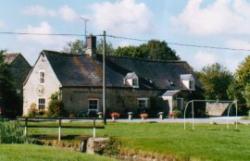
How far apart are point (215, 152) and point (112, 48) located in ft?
303

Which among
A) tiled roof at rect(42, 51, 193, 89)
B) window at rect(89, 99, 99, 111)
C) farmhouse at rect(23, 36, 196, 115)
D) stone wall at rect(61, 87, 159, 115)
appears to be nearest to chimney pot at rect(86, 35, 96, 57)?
farmhouse at rect(23, 36, 196, 115)

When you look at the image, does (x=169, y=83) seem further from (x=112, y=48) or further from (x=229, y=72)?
(x=112, y=48)

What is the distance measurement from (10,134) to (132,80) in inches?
1705

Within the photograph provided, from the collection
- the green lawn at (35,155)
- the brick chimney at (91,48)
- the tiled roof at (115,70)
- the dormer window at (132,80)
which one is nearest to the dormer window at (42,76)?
the tiled roof at (115,70)

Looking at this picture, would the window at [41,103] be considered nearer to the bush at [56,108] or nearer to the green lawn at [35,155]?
the bush at [56,108]

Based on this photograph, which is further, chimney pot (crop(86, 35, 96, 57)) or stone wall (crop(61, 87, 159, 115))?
chimney pot (crop(86, 35, 96, 57))

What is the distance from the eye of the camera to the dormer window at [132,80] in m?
70.1

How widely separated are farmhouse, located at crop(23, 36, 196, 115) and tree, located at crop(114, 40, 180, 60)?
27914 mm

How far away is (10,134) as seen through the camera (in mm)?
27312

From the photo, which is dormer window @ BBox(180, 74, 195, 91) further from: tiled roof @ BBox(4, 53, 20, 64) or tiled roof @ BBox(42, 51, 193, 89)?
tiled roof @ BBox(4, 53, 20, 64)

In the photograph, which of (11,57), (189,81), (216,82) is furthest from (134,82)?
(216,82)

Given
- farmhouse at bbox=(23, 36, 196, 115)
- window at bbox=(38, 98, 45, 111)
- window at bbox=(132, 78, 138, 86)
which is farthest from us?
window at bbox=(132, 78, 138, 86)

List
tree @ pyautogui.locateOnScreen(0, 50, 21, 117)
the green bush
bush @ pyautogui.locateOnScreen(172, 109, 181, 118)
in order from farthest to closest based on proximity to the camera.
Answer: bush @ pyautogui.locateOnScreen(172, 109, 181, 118) < tree @ pyautogui.locateOnScreen(0, 50, 21, 117) < the green bush

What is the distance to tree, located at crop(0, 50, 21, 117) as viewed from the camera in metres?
64.8
